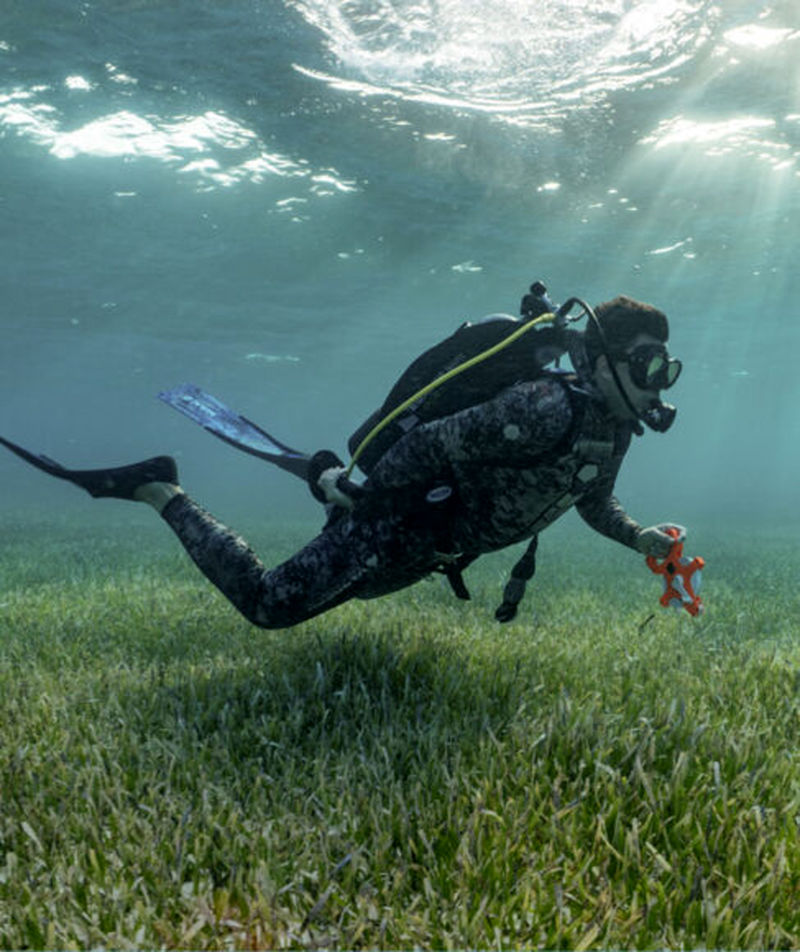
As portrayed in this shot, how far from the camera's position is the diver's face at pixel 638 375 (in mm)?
3512

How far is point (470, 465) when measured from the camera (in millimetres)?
3723

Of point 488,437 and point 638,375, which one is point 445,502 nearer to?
point 488,437

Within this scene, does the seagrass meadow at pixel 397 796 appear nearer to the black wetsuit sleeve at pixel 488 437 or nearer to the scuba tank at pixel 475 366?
the black wetsuit sleeve at pixel 488 437

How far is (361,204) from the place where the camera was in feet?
67.3

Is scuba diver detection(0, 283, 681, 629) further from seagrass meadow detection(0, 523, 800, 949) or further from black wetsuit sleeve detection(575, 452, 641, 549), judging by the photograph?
seagrass meadow detection(0, 523, 800, 949)

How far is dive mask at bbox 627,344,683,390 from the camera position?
11.5ft

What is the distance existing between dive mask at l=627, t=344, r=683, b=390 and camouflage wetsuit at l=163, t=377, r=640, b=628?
0.24m

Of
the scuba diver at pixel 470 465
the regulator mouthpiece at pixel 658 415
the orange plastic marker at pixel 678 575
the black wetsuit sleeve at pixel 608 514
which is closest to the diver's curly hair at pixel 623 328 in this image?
the scuba diver at pixel 470 465

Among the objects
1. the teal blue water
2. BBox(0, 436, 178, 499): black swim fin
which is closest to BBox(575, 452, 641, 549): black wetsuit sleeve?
BBox(0, 436, 178, 499): black swim fin

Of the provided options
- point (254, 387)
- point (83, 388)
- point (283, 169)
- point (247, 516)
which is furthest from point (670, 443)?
point (283, 169)

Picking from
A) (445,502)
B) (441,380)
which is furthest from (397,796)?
(441,380)

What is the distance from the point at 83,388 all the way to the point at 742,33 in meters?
71.4

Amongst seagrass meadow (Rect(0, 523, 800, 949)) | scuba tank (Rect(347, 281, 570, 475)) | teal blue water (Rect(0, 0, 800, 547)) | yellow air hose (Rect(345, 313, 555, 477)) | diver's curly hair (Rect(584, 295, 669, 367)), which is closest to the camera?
seagrass meadow (Rect(0, 523, 800, 949))

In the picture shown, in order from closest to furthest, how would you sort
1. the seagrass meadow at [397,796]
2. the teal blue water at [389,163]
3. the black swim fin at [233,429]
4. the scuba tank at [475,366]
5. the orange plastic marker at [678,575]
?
the seagrass meadow at [397,796] < the scuba tank at [475,366] < the orange plastic marker at [678,575] < the black swim fin at [233,429] < the teal blue water at [389,163]
